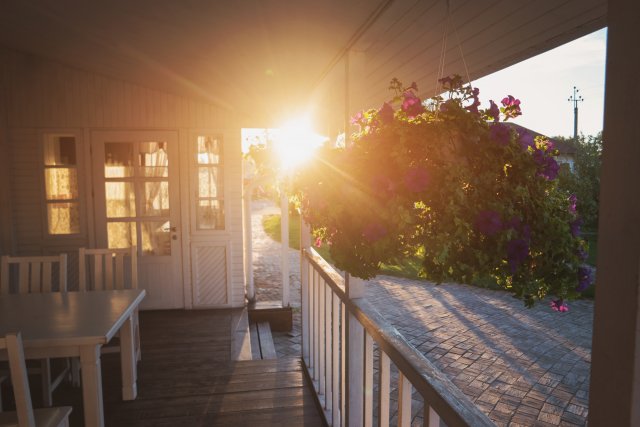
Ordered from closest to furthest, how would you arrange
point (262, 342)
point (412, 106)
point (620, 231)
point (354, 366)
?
1. point (620, 231)
2. point (412, 106)
3. point (354, 366)
4. point (262, 342)

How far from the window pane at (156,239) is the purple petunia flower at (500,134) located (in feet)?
15.5

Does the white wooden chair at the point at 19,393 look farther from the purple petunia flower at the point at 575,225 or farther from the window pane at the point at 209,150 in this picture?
the window pane at the point at 209,150

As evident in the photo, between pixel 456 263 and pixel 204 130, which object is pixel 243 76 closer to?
pixel 204 130

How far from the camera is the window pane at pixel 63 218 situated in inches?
199

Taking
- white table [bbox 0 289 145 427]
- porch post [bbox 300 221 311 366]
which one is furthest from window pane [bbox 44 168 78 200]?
porch post [bbox 300 221 311 366]

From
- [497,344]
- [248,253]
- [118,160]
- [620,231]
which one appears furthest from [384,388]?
[118,160]

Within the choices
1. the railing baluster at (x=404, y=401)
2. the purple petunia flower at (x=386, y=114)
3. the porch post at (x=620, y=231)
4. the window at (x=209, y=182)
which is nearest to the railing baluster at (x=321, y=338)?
the railing baluster at (x=404, y=401)

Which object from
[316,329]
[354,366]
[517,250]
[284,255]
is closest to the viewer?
[517,250]

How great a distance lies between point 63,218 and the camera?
16.7 feet

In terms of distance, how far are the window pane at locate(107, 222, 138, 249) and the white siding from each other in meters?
0.23

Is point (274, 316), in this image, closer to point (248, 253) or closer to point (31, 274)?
point (248, 253)

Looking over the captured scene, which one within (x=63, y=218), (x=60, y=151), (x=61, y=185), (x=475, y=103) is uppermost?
(x=60, y=151)

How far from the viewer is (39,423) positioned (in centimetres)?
193

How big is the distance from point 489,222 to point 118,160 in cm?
503
